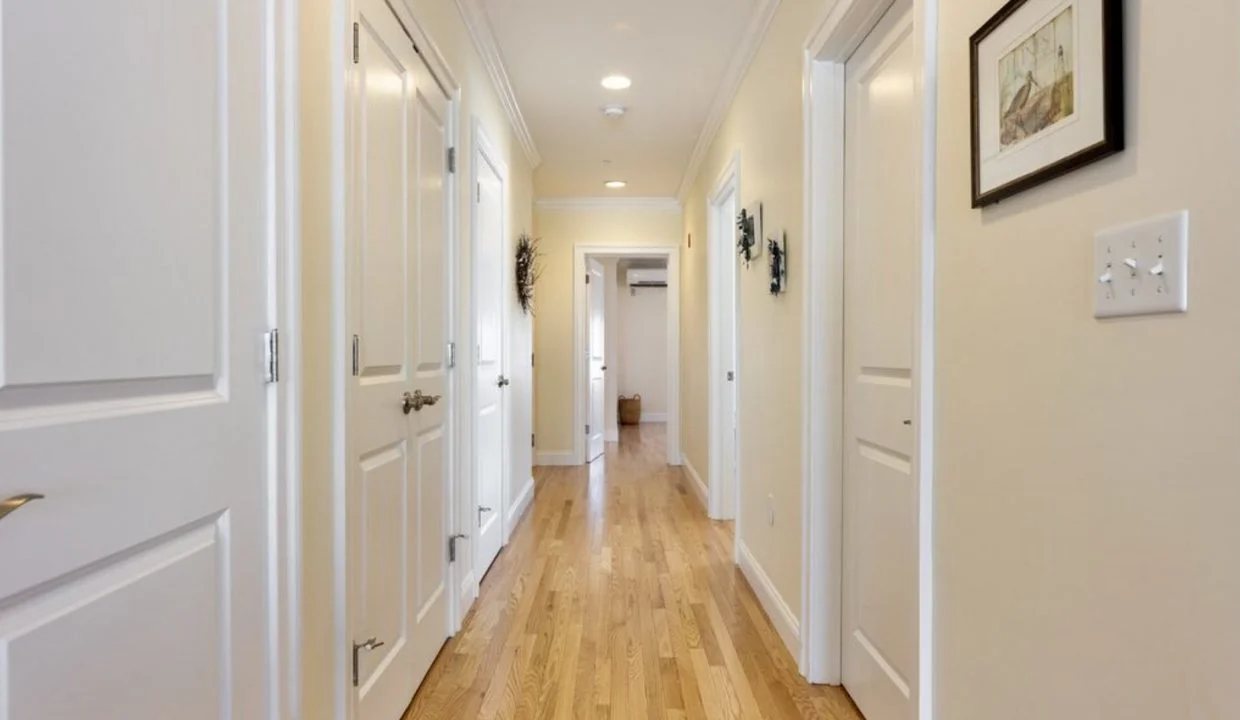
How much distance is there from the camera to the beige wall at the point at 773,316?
7.79 ft

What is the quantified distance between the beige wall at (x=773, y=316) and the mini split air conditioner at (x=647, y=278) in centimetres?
627

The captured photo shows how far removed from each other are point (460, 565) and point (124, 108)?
2128 millimetres

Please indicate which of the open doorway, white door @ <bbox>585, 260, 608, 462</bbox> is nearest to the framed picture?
white door @ <bbox>585, 260, 608, 462</bbox>

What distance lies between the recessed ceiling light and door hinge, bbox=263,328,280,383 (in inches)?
108

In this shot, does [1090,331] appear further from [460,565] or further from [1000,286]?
[460,565]

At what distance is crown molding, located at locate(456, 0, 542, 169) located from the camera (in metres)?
2.75

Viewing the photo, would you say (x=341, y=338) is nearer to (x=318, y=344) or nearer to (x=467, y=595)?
(x=318, y=344)

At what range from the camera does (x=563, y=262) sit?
6.12m

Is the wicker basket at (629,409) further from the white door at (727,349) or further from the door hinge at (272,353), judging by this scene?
the door hinge at (272,353)

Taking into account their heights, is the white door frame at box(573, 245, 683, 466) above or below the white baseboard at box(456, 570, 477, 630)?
above

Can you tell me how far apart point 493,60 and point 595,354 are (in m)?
4.35

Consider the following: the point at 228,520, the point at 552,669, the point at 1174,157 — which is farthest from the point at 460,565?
the point at 1174,157

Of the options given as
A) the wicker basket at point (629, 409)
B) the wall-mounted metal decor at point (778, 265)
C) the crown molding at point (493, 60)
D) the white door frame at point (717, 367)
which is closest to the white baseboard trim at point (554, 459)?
the white door frame at point (717, 367)

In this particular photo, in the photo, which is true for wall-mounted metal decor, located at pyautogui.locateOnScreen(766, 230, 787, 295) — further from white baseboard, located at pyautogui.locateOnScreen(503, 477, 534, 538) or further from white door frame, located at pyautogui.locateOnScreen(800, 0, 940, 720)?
white baseboard, located at pyautogui.locateOnScreen(503, 477, 534, 538)
